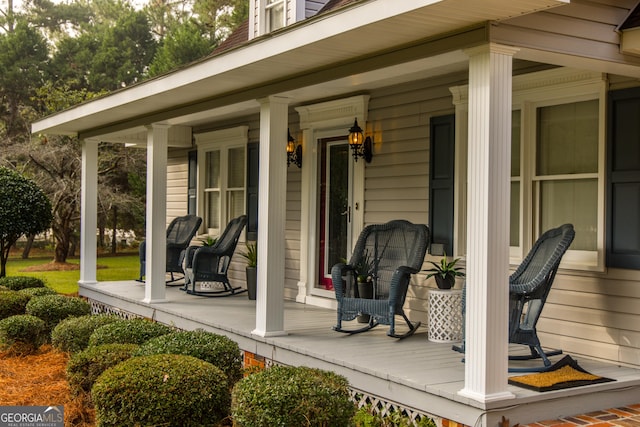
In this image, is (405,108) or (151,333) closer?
(151,333)

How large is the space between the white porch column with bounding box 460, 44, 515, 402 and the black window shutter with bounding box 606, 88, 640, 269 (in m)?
1.34

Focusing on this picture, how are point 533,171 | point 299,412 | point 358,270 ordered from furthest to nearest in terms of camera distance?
point 358,270, point 533,171, point 299,412

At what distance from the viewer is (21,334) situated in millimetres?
6949

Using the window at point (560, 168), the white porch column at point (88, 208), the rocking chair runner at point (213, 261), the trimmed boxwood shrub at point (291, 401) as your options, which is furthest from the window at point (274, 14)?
the trimmed boxwood shrub at point (291, 401)

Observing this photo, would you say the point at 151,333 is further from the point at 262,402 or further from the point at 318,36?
the point at 318,36

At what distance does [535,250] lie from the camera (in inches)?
202

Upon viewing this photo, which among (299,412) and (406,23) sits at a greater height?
(406,23)

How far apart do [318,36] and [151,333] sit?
8.79 ft

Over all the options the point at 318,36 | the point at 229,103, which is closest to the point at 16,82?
the point at 229,103

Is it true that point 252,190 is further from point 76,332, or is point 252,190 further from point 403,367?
point 403,367

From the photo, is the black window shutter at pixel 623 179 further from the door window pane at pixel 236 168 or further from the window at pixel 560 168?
the door window pane at pixel 236 168

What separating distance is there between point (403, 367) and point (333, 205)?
3.30 m

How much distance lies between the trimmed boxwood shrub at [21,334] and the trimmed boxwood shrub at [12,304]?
87 centimetres

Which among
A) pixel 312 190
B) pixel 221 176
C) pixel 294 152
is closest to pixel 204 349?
pixel 312 190
